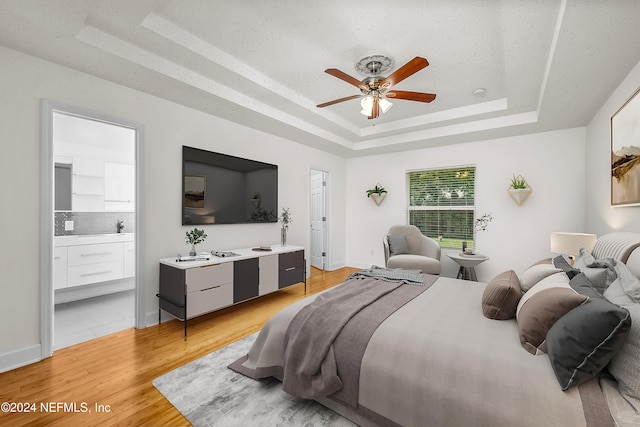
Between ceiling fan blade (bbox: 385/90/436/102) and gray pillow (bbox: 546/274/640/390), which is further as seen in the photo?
ceiling fan blade (bbox: 385/90/436/102)

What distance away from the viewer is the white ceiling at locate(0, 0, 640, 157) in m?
1.88

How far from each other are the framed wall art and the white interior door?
414 centimetres

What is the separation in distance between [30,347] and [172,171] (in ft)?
6.38

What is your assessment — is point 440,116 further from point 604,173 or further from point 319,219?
point 319,219

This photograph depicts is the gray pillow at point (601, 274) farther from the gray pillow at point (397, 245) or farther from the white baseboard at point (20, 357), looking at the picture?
the white baseboard at point (20, 357)

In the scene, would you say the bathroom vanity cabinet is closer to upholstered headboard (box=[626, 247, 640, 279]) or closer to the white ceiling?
the white ceiling

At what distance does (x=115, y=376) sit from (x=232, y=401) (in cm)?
101

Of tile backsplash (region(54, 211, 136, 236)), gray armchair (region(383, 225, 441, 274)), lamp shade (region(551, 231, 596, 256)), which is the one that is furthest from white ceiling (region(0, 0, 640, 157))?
tile backsplash (region(54, 211, 136, 236))

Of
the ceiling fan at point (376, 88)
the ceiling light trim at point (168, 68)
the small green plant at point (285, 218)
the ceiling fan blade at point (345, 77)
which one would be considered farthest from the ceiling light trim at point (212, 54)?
the small green plant at point (285, 218)

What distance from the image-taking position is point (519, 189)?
413 cm

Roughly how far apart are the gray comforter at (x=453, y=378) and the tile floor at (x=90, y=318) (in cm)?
204

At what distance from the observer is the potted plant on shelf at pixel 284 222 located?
434cm

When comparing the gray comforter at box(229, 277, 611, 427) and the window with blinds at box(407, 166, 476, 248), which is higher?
the window with blinds at box(407, 166, 476, 248)

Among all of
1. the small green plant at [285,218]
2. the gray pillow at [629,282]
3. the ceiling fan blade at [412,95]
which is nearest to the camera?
the gray pillow at [629,282]
